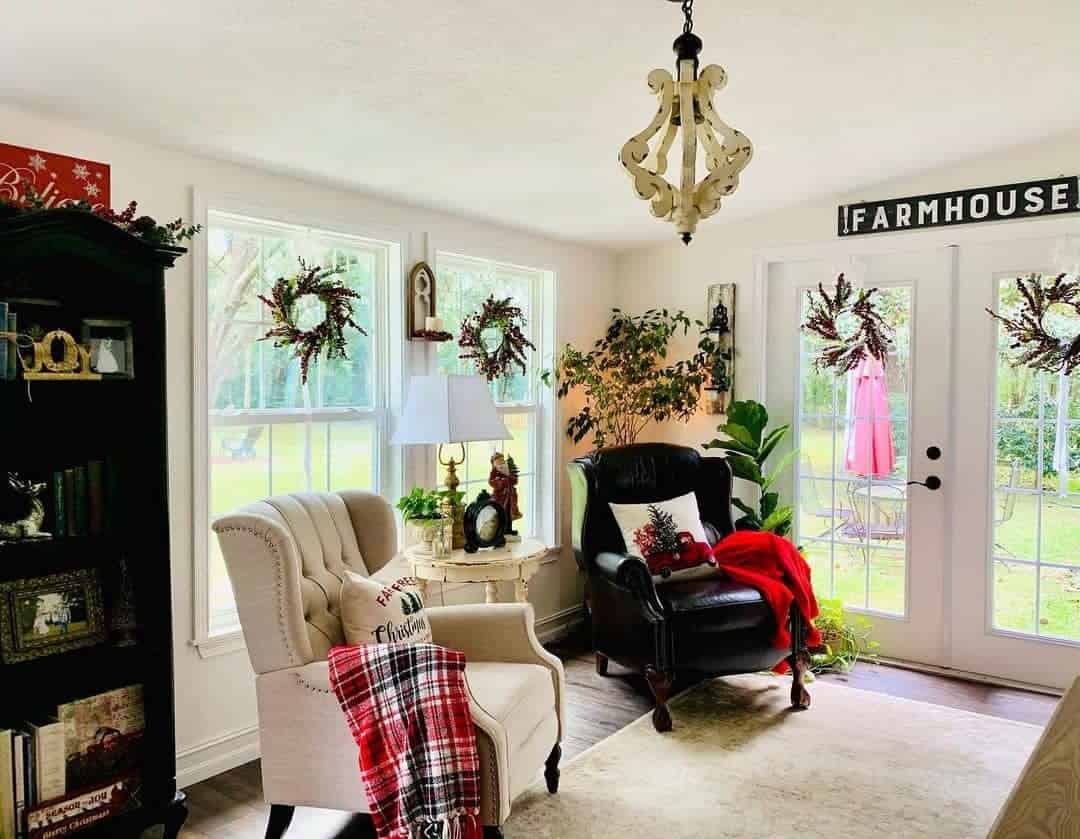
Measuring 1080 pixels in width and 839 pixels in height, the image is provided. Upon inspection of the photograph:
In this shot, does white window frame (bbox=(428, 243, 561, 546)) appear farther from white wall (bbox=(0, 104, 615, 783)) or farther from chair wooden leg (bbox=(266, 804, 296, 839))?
chair wooden leg (bbox=(266, 804, 296, 839))

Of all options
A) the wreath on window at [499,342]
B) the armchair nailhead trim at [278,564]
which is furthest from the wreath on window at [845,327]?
the armchair nailhead trim at [278,564]

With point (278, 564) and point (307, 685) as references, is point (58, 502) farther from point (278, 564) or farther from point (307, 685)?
point (307, 685)

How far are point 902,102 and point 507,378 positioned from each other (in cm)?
216

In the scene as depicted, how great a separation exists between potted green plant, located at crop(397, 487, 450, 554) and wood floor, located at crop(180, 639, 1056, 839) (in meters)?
0.95

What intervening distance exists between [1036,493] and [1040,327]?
0.75 m

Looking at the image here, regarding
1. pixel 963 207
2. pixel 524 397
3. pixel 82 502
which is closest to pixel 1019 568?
pixel 963 207

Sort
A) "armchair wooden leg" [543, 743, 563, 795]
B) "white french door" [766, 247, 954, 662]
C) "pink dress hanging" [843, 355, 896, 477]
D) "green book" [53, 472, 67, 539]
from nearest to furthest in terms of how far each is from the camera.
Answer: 1. "green book" [53, 472, 67, 539]
2. "armchair wooden leg" [543, 743, 563, 795]
3. "white french door" [766, 247, 954, 662]
4. "pink dress hanging" [843, 355, 896, 477]

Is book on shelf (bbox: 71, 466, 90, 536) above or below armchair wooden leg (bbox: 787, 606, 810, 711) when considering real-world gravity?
above

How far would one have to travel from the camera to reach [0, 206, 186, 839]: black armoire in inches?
85.9

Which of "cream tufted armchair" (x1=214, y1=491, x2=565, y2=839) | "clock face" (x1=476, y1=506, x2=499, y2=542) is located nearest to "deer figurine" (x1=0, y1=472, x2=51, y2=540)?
"cream tufted armchair" (x1=214, y1=491, x2=565, y2=839)

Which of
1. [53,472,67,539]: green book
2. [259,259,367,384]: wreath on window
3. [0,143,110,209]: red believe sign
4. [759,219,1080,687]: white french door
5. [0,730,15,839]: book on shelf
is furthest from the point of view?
[759,219,1080,687]: white french door

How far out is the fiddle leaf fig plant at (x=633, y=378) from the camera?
4.50 meters

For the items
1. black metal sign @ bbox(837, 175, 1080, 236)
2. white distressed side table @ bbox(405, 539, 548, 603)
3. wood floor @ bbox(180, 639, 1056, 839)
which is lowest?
wood floor @ bbox(180, 639, 1056, 839)

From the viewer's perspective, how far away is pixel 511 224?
13.7ft
